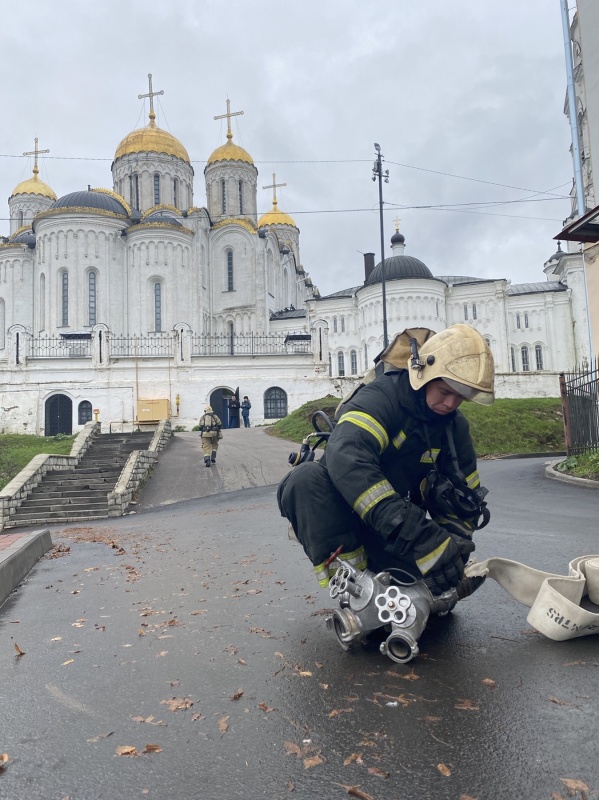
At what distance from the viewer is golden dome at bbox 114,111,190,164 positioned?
52.3 m

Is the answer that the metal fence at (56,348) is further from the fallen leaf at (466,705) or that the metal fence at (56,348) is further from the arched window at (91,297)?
the fallen leaf at (466,705)

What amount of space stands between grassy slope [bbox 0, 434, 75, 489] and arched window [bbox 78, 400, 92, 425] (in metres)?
6.59

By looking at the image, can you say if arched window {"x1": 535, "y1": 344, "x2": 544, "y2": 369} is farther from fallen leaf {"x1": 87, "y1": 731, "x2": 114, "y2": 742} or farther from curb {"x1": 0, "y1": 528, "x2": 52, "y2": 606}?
fallen leaf {"x1": 87, "y1": 731, "x2": 114, "y2": 742}

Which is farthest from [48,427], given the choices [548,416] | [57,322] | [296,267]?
[296,267]

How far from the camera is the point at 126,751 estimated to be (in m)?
2.25

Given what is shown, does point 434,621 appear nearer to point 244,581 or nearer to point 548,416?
point 244,581

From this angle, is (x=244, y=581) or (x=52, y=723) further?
(x=244, y=581)

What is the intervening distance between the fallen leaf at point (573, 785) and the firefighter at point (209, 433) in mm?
15813

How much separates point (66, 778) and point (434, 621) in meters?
2.10

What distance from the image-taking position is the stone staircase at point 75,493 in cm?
1338

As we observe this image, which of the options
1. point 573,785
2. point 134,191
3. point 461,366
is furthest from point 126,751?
point 134,191

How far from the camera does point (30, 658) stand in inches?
136

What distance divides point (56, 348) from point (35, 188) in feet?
110

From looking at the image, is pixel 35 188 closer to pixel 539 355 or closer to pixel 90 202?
pixel 90 202
